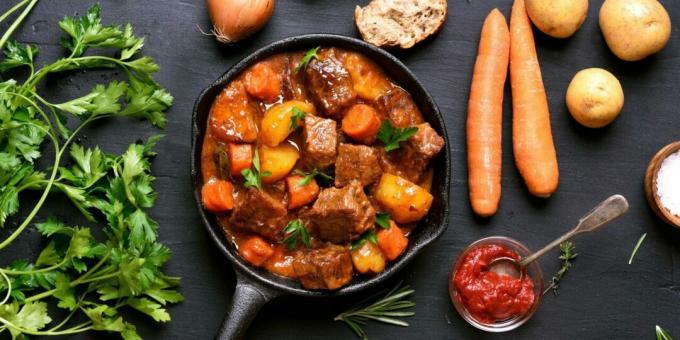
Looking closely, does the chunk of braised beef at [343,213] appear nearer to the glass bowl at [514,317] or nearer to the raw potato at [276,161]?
the raw potato at [276,161]

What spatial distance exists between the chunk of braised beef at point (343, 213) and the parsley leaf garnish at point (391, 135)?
0.25 m

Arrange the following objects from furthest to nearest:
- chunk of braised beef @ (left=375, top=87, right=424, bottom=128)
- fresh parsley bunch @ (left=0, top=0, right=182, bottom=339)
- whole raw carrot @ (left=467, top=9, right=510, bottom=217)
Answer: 1. whole raw carrot @ (left=467, top=9, right=510, bottom=217)
2. chunk of braised beef @ (left=375, top=87, right=424, bottom=128)
3. fresh parsley bunch @ (left=0, top=0, right=182, bottom=339)

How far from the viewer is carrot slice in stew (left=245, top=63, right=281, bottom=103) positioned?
12.8 ft

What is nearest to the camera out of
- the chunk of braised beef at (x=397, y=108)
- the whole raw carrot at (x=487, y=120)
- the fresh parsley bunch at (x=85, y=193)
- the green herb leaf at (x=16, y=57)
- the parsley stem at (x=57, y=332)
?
the parsley stem at (x=57, y=332)

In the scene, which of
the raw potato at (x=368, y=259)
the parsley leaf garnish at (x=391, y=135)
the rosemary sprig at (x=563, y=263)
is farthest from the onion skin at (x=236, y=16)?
the rosemary sprig at (x=563, y=263)

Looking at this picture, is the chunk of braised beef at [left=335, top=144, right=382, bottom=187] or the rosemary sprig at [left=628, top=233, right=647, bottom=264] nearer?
the chunk of braised beef at [left=335, top=144, right=382, bottom=187]

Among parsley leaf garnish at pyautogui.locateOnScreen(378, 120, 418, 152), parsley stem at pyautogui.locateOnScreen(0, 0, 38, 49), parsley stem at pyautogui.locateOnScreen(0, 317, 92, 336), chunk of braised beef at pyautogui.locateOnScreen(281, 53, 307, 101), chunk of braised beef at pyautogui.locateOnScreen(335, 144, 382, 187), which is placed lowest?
parsley stem at pyautogui.locateOnScreen(0, 317, 92, 336)

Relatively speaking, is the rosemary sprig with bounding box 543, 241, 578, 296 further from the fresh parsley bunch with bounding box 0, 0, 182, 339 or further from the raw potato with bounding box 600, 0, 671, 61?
the fresh parsley bunch with bounding box 0, 0, 182, 339

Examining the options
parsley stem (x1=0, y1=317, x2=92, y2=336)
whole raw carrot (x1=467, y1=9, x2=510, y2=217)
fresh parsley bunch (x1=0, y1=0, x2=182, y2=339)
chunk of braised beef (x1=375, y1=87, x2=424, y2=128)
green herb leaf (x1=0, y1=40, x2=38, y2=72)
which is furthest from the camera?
whole raw carrot (x1=467, y1=9, x2=510, y2=217)

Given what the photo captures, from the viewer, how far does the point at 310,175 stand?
12.8 ft

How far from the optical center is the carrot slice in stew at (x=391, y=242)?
3.90 meters

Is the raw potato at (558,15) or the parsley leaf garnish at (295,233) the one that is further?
the raw potato at (558,15)

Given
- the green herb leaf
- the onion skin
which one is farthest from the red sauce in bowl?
the green herb leaf

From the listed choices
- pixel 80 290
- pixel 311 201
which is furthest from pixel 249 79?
pixel 80 290
